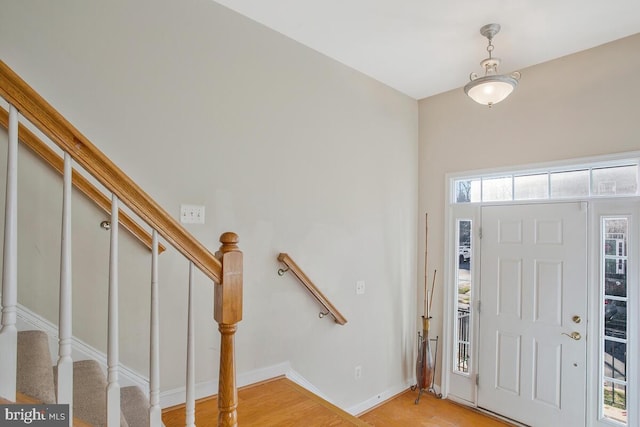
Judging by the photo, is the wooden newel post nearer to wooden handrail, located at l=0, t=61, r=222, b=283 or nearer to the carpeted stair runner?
wooden handrail, located at l=0, t=61, r=222, b=283

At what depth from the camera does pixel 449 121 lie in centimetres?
350

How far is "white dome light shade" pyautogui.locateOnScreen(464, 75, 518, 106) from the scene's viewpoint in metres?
2.40

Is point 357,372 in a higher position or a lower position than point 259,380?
lower

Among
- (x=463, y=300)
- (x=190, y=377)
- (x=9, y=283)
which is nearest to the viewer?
(x=9, y=283)

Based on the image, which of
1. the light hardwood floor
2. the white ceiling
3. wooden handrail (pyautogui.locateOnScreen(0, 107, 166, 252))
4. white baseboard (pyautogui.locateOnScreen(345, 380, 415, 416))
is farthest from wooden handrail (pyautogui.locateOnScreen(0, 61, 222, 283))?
white baseboard (pyautogui.locateOnScreen(345, 380, 415, 416))

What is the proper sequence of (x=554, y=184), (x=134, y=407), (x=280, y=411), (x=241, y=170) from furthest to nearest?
(x=554, y=184)
(x=241, y=170)
(x=280, y=411)
(x=134, y=407)

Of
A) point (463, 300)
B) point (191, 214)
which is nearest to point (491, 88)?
point (463, 300)

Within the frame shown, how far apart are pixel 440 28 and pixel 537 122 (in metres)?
1.25

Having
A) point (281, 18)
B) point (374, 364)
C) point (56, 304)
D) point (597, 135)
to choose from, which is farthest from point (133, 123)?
point (597, 135)

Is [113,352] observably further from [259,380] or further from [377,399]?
[377,399]

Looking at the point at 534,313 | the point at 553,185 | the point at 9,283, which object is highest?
the point at 553,185

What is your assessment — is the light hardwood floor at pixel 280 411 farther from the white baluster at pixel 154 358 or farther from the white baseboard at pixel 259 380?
the white baluster at pixel 154 358

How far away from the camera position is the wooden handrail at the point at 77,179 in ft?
4.88

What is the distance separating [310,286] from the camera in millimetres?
2521
